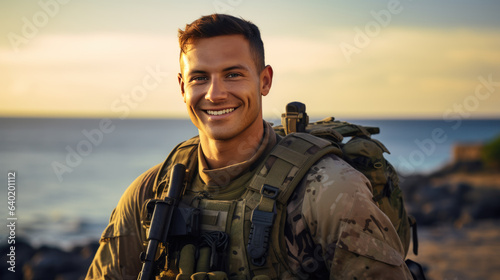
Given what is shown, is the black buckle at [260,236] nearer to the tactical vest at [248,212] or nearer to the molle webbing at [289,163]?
the tactical vest at [248,212]

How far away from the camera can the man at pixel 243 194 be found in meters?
2.80

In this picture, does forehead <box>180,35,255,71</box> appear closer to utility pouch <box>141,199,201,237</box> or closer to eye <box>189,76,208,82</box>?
eye <box>189,76,208,82</box>

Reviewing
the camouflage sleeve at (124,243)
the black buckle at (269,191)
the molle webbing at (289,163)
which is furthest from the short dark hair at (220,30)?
the camouflage sleeve at (124,243)

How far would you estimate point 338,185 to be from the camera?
2871mm

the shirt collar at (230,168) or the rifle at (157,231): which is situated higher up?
the shirt collar at (230,168)

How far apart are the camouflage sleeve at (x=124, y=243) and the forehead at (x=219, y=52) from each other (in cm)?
97

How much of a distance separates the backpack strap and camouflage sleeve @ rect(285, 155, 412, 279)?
65 millimetres

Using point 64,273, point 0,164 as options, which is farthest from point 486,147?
point 0,164

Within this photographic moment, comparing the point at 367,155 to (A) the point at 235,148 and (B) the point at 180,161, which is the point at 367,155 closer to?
(A) the point at 235,148

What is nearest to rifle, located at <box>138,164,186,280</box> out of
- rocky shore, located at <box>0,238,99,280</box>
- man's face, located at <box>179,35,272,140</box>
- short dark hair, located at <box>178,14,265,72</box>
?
man's face, located at <box>179,35,272,140</box>

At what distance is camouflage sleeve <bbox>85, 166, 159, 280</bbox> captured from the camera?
341 cm

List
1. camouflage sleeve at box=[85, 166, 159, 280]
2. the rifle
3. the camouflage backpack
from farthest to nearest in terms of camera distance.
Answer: the camouflage backpack
camouflage sleeve at box=[85, 166, 159, 280]
the rifle

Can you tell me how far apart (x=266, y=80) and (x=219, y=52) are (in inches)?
18.2

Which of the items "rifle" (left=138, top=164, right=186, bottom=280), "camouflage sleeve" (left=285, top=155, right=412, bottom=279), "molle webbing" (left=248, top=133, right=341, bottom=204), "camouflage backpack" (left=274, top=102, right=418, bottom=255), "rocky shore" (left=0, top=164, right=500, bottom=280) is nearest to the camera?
"camouflage sleeve" (left=285, top=155, right=412, bottom=279)
